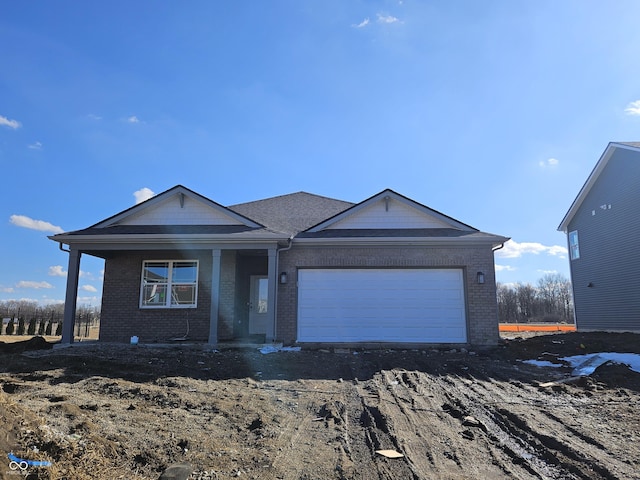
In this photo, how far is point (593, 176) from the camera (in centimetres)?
1608

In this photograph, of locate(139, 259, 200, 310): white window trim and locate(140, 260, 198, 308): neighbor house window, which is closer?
locate(139, 259, 200, 310): white window trim

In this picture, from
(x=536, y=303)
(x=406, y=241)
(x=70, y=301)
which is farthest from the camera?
(x=536, y=303)

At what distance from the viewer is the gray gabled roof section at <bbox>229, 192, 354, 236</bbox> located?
44.6 feet

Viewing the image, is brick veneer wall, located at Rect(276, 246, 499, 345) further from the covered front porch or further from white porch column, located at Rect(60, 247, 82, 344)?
white porch column, located at Rect(60, 247, 82, 344)

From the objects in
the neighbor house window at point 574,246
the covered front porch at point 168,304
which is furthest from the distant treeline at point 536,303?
the covered front porch at point 168,304

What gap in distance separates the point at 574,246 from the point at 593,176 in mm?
3276

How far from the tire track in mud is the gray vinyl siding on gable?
1037 centimetres

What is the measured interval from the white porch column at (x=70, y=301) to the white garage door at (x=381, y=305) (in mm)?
5870

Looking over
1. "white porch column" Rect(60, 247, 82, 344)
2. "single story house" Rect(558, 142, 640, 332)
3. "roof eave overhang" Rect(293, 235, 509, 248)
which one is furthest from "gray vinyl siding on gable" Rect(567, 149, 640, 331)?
"white porch column" Rect(60, 247, 82, 344)

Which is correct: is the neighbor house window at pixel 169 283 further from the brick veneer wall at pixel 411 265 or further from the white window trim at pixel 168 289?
the brick veneer wall at pixel 411 265

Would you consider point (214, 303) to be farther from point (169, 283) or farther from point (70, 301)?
point (70, 301)

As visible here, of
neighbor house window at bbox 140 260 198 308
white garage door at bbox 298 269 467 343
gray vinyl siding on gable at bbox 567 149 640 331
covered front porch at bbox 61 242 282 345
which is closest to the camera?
white garage door at bbox 298 269 467 343

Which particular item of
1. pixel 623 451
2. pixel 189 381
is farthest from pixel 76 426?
pixel 623 451

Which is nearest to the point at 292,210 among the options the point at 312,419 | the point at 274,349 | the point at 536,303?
the point at 274,349
